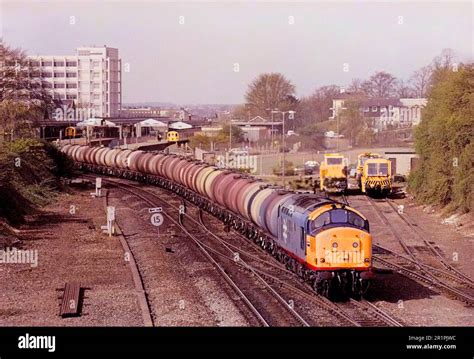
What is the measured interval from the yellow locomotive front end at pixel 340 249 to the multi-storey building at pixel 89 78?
8431 centimetres

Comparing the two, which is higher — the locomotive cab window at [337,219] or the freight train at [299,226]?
the locomotive cab window at [337,219]

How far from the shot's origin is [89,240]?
96.3 feet

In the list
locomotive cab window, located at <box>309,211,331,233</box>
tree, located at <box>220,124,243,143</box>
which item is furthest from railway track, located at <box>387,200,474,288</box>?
tree, located at <box>220,124,243,143</box>

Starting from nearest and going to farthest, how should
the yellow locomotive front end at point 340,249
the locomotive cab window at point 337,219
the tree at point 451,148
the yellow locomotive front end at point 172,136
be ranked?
the yellow locomotive front end at point 340,249, the locomotive cab window at point 337,219, the tree at point 451,148, the yellow locomotive front end at point 172,136

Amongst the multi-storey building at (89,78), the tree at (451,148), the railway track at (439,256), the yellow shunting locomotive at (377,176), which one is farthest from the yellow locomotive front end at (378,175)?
the multi-storey building at (89,78)

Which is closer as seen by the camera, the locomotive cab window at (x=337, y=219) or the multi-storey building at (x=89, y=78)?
the locomotive cab window at (x=337, y=219)

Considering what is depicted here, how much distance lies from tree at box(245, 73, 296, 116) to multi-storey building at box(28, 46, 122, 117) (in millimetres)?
25468

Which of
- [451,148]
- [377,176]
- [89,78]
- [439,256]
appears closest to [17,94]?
[377,176]

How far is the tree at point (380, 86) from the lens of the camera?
12900 cm

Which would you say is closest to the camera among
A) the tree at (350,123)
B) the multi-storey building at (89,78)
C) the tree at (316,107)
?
the tree at (350,123)

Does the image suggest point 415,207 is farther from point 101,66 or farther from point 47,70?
point 47,70

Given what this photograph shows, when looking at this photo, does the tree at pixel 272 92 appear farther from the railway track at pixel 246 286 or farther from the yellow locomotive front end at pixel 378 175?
the railway track at pixel 246 286

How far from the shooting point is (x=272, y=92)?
86.1m
